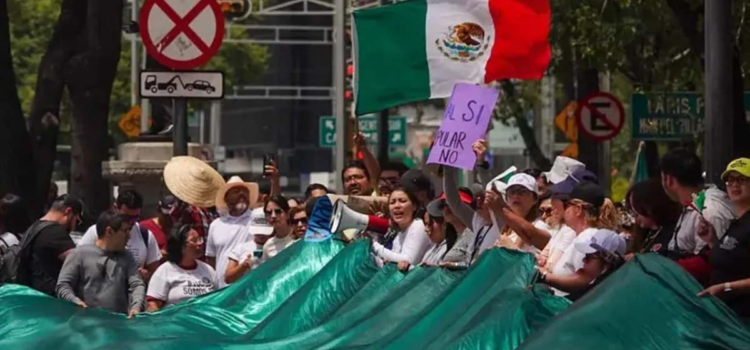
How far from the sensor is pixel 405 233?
12.2 m

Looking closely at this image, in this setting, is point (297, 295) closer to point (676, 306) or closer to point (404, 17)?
point (404, 17)

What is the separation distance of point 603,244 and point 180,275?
18.3ft

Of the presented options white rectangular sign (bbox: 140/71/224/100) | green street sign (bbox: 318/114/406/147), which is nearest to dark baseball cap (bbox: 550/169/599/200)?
white rectangular sign (bbox: 140/71/224/100)

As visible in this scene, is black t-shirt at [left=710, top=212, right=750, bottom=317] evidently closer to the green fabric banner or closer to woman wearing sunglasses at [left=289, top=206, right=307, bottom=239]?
the green fabric banner

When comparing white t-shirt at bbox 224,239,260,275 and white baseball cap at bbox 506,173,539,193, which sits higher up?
white baseball cap at bbox 506,173,539,193

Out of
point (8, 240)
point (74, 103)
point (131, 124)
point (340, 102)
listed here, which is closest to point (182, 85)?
point (8, 240)

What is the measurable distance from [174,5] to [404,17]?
5.41ft

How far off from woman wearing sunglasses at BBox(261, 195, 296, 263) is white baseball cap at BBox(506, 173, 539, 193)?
3.55 meters

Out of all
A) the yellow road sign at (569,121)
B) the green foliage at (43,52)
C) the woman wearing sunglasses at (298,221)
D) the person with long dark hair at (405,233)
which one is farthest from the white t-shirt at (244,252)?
the green foliage at (43,52)

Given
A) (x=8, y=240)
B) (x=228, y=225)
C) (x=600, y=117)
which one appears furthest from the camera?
(x=600, y=117)

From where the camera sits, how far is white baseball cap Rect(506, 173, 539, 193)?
11.0m

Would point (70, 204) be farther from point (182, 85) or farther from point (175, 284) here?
point (182, 85)

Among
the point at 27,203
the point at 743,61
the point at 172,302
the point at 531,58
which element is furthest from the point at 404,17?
the point at 743,61

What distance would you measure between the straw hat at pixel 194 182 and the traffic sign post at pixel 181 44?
4.73 feet
